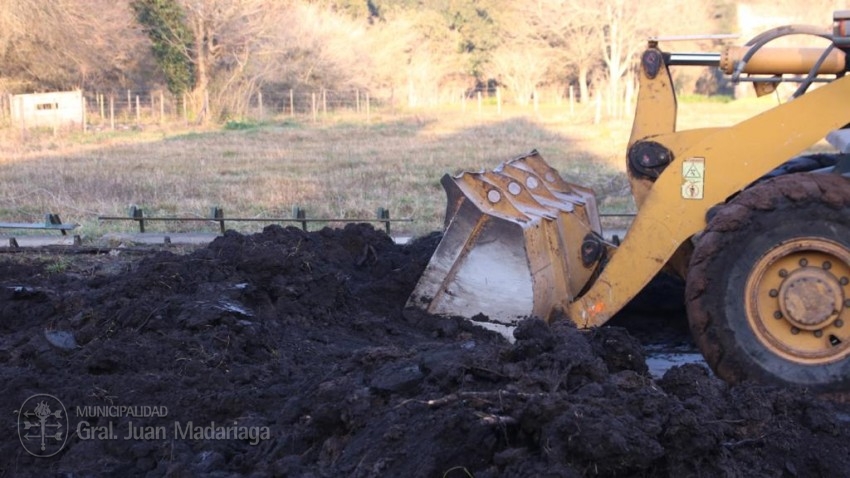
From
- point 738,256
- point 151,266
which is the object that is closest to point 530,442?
point 738,256

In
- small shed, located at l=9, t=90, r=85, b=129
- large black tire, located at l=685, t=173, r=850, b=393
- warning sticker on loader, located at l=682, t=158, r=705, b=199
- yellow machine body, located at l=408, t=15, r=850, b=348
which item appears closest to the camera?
large black tire, located at l=685, t=173, r=850, b=393

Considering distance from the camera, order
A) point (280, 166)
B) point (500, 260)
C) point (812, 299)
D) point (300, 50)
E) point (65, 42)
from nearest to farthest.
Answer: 1. point (812, 299)
2. point (500, 260)
3. point (280, 166)
4. point (65, 42)
5. point (300, 50)

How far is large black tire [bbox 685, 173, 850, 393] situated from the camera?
5898 mm

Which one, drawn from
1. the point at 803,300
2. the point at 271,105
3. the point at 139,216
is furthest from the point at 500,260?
the point at 271,105

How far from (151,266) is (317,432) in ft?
10.5

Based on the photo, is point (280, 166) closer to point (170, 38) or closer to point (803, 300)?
point (803, 300)

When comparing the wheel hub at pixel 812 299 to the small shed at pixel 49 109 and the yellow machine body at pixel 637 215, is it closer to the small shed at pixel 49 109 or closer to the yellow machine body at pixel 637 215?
the yellow machine body at pixel 637 215

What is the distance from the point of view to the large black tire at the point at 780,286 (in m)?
5.90

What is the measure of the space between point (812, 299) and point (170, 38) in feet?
130

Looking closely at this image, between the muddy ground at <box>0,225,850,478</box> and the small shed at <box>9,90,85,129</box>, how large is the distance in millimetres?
30050

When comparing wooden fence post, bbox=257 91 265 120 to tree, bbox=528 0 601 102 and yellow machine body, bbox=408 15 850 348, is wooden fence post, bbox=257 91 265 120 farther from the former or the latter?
yellow machine body, bbox=408 15 850 348

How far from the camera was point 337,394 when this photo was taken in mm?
5070

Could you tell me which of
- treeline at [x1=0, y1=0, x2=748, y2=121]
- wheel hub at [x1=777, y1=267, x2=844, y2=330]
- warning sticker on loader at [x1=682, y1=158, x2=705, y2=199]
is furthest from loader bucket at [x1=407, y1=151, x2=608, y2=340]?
treeline at [x1=0, y1=0, x2=748, y2=121]

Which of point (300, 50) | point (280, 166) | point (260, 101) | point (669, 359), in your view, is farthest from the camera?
point (300, 50)
